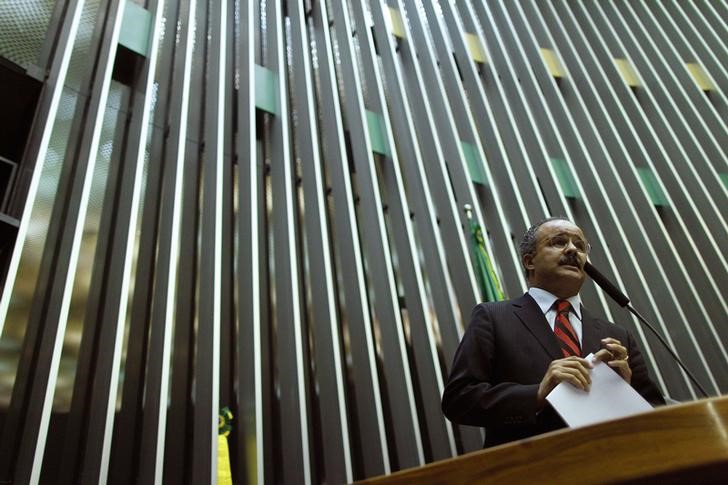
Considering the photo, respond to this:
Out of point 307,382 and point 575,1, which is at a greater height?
point 575,1

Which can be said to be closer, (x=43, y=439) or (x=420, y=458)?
(x=43, y=439)

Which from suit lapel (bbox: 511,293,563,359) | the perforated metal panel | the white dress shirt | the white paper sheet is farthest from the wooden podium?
the perforated metal panel

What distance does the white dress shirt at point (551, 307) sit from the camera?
1.64m

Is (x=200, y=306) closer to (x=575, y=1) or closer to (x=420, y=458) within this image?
(x=420, y=458)

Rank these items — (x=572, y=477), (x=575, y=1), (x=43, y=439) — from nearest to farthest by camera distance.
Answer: (x=572, y=477), (x=43, y=439), (x=575, y=1)

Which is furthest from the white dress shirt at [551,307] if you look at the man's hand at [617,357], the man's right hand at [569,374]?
the man's right hand at [569,374]

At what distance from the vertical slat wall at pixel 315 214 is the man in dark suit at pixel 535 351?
1266mm

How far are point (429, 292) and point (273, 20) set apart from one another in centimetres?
222

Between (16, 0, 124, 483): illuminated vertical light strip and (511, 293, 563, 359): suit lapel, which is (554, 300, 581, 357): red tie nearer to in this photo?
(511, 293, 563, 359): suit lapel

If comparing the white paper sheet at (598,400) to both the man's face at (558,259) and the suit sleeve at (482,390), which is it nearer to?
the suit sleeve at (482,390)

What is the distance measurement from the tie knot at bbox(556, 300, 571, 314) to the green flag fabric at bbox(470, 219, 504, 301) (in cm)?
133

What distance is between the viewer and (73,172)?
2.72 meters

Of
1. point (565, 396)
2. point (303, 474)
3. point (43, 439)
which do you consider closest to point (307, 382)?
point (303, 474)

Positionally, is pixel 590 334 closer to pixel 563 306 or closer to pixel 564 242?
pixel 563 306
